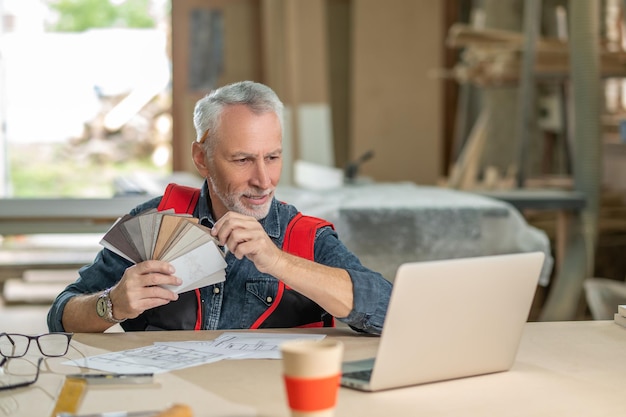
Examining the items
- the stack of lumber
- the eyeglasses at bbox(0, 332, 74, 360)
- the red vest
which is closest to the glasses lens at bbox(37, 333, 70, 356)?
the eyeglasses at bbox(0, 332, 74, 360)

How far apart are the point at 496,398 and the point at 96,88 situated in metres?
8.79

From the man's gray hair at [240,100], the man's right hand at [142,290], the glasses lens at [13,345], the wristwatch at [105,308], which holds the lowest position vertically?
the glasses lens at [13,345]

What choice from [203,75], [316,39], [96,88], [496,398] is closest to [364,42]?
[316,39]

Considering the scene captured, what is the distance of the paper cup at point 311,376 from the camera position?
1.28 m

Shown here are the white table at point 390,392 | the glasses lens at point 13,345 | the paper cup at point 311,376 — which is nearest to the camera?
the paper cup at point 311,376

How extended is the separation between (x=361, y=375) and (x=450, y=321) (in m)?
0.19

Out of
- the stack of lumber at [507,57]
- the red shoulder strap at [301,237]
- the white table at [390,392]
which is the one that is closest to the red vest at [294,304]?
the red shoulder strap at [301,237]

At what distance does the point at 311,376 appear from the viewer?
128 cm

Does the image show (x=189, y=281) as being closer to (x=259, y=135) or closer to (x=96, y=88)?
(x=259, y=135)

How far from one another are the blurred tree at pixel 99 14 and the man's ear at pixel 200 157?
8374 mm

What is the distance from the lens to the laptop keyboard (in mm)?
1706

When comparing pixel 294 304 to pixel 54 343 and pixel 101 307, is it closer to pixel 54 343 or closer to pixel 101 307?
pixel 101 307

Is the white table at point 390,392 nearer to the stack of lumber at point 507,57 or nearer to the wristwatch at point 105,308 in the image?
the wristwatch at point 105,308

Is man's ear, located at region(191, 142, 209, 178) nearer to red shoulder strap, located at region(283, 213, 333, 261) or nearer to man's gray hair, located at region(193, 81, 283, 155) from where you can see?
man's gray hair, located at region(193, 81, 283, 155)
